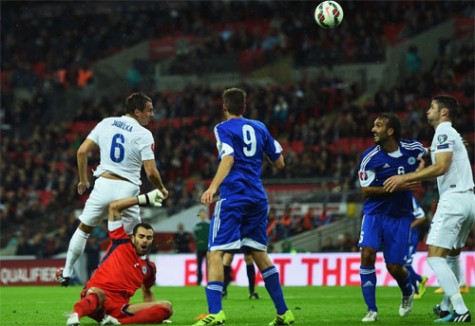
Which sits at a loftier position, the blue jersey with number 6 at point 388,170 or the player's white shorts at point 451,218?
the blue jersey with number 6 at point 388,170

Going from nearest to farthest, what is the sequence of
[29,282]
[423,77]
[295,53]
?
[29,282] → [423,77] → [295,53]

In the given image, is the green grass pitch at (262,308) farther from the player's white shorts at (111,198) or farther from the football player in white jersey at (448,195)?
the player's white shorts at (111,198)

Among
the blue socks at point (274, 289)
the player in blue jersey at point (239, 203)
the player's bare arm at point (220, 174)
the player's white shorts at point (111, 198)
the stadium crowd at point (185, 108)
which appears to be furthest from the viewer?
the stadium crowd at point (185, 108)

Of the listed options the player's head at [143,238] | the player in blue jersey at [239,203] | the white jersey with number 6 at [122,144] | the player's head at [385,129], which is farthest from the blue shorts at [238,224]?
the white jersey with number 6 at [122,144]

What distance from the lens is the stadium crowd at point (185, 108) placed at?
29.1 meters

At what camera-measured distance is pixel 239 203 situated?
9.71 meters

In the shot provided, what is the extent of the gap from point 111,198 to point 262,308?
2.71 metres

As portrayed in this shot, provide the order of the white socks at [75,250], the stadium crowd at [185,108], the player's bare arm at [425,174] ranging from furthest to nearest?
the stadium crowd at [185,108] → the white socks at [75,250] → the player's bare arm at [425,174]

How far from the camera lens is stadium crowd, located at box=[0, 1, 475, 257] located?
95.6ft

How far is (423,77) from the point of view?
30.8 m

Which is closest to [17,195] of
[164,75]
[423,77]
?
[164,75]

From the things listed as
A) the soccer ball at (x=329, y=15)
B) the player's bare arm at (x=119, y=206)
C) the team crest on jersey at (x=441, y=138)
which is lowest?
the player's bare arm at (x=119, y=206)

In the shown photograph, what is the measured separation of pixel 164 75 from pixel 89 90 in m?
2.75

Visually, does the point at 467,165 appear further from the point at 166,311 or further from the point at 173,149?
the point at 173,149
